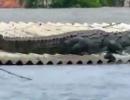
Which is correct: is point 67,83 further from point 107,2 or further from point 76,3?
point 107,2

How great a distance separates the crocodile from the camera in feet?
10.5

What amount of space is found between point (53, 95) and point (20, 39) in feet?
4.58

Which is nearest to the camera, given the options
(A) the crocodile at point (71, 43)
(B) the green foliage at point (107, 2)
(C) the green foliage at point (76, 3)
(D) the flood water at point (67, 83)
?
(D) the flood water at point (67, 83)

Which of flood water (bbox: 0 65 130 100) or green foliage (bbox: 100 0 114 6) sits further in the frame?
green foliage (bbox: 100 0 114 6)

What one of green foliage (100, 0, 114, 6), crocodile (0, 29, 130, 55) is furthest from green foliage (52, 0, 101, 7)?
crocodile (0, 29, 130, 55)

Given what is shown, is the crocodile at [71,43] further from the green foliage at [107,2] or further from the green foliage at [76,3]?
the green foliage at [107,2]

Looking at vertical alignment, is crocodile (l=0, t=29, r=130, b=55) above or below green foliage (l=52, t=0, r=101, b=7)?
above

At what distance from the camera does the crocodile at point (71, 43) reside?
321cm

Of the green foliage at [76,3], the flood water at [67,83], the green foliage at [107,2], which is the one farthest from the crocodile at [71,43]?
the green foliage at [107,2]

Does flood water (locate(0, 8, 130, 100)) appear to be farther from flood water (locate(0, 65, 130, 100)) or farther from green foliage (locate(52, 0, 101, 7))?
green foliage (locate(52, 0, 101, 7))

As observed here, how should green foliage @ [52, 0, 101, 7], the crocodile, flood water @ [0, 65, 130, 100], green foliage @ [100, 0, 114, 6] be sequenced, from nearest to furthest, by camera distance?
flood water @ [0, 65, 130, 100] → the crocodile → green foliage @ [52, 0, 101, 7] → green foliage @ [100, 0, 114, 6]

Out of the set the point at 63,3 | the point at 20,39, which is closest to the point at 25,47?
the point at 20,39

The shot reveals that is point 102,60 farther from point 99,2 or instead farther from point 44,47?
point 99,2

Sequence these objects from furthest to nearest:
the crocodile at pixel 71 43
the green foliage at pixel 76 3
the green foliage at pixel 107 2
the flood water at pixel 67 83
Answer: the green foliage at pixel 107 2, the green foliage at pixel 76 3, the crocodile at pixel 71 43, the flood water at pixel 67 83
